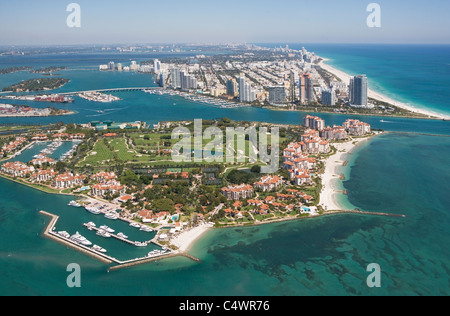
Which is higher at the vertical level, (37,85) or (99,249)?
(37,85)

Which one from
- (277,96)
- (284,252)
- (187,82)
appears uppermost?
(187,82)

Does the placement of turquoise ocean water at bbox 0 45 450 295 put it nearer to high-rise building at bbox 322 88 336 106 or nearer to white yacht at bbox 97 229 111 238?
white yacht at bbox 97 229 111 238

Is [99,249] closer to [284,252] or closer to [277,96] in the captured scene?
[284,252]

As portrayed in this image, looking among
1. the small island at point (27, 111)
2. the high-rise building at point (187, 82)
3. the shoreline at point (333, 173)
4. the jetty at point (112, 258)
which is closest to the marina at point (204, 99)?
the high-rise building at point (187, 82)

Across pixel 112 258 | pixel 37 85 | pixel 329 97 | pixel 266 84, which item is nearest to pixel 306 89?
pixel 329 97

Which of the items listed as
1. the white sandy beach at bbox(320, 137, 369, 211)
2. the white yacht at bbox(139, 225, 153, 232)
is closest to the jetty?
the white yacht at bbox(139, 225, 153, 232)

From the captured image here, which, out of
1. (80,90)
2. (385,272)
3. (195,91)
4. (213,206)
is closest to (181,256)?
(213,206)

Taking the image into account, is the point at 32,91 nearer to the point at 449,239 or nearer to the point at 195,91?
the point at 195,91

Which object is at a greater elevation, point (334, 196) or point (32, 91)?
point (32, 91)
